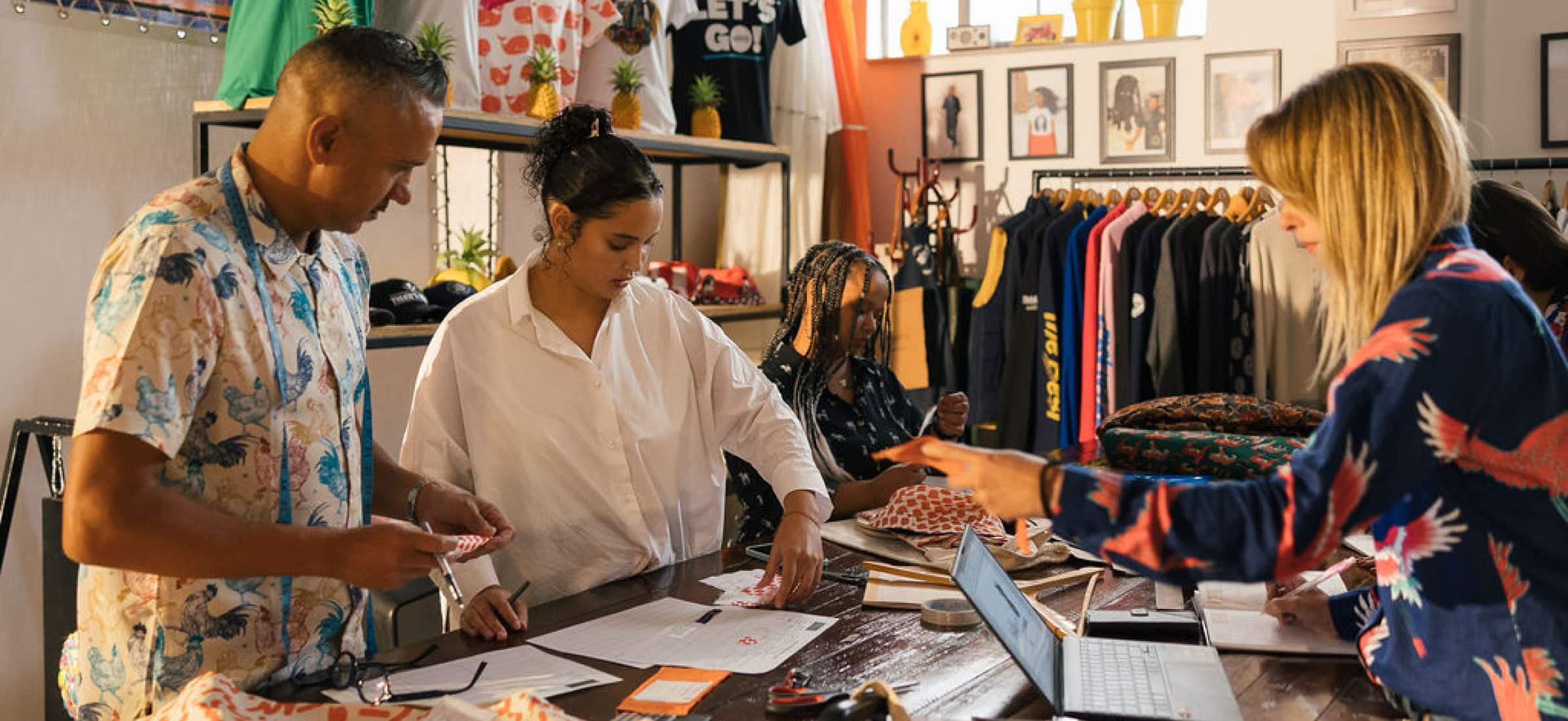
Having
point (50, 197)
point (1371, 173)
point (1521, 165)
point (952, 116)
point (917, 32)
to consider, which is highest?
point (917, 32)

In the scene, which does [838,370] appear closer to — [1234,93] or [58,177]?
[58,177]

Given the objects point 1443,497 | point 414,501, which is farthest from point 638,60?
point 1443,497

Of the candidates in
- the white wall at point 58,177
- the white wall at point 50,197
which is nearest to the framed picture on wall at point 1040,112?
the white wall at point 58,177

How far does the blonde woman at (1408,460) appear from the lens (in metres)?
1.29

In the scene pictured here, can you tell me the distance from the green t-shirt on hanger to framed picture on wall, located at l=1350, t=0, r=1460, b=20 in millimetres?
3649

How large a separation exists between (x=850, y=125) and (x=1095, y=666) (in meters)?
4.26

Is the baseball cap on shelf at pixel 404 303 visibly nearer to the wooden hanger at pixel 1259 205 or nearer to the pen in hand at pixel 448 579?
the pen in hand at pixel 448 579

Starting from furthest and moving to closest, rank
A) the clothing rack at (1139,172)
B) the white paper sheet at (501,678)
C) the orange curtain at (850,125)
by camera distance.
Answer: the orange curtain at (850,125) → the clothing rack at (1139,172) → the white paper sheet at (501,678)

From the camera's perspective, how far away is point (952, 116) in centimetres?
584

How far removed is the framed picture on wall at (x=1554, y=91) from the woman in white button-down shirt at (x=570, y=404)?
3535 mm

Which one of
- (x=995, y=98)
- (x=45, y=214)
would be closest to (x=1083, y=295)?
(x=995, y=98)

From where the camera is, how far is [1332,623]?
1.91m

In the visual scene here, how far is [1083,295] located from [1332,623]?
9.96 ft

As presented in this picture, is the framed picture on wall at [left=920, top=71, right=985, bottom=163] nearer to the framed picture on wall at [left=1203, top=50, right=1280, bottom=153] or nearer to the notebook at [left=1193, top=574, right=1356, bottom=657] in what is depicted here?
the framed picture on wall at [left=1203, top=50, right=1280, bottom=153]
